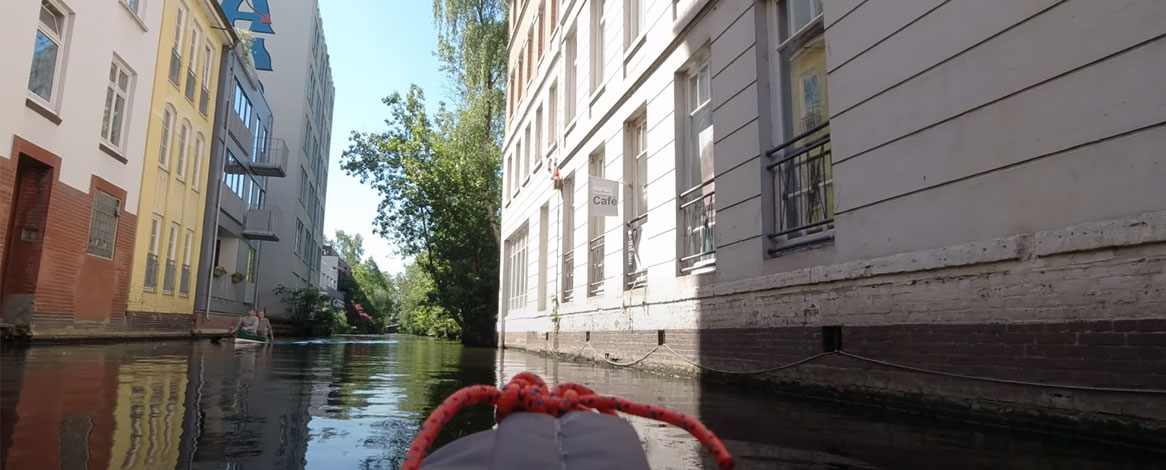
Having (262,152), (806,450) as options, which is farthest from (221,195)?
(806,450)

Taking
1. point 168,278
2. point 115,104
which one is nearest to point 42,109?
point 115,104

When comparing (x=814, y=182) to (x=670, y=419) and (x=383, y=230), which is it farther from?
(x=383, y=230)

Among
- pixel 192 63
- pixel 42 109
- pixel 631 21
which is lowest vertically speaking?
pixel 42 109

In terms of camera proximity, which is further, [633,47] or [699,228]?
[633,47]

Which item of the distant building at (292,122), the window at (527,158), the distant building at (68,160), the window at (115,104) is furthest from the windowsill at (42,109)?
the distant building at (292,122)

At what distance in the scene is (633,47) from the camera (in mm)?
11023

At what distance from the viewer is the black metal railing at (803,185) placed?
644cm

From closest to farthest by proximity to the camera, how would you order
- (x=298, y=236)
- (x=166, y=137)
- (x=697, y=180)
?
1. (x=697, y=180)
2. (x=166, y=137)
3. (x=298, y=236)

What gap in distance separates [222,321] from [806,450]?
23.4 metres

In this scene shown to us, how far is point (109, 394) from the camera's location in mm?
4805

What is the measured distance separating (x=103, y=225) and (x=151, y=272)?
10.1ft

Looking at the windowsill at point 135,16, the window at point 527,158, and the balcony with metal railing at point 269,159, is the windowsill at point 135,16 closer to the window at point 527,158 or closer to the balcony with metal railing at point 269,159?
the window at point 527,158

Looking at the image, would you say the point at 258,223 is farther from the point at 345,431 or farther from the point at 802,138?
the point at 345,431

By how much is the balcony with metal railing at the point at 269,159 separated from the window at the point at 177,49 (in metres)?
10.0
